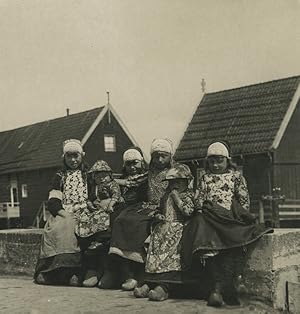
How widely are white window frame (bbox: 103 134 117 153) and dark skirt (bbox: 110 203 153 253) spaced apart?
26.9 m

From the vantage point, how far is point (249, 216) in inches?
213

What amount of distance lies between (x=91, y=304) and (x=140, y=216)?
114 centimetres

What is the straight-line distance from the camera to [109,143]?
109 ft

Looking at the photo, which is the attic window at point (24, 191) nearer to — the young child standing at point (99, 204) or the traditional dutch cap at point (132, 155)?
the young child standing at point (99, 204)

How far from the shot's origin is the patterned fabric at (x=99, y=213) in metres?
6.29

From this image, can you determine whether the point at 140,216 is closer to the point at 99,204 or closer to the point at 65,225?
the point at 99,204

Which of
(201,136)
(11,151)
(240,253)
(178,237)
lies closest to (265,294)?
(240,253)

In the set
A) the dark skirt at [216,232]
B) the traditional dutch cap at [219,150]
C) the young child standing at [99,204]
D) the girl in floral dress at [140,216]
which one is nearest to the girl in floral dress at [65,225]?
the young child standing at [99,204]

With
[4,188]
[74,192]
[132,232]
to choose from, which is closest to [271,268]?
[132,232]

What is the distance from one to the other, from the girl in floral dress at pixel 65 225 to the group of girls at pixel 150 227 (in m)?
0.01

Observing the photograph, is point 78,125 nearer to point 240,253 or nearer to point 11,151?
point 11,151

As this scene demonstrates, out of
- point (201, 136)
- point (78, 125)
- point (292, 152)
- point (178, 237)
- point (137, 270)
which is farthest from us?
point (78, 125)

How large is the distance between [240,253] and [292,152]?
1809cm

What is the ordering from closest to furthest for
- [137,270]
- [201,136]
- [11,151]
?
1. [137,270]
2. [201,136]
3. [11,151]
